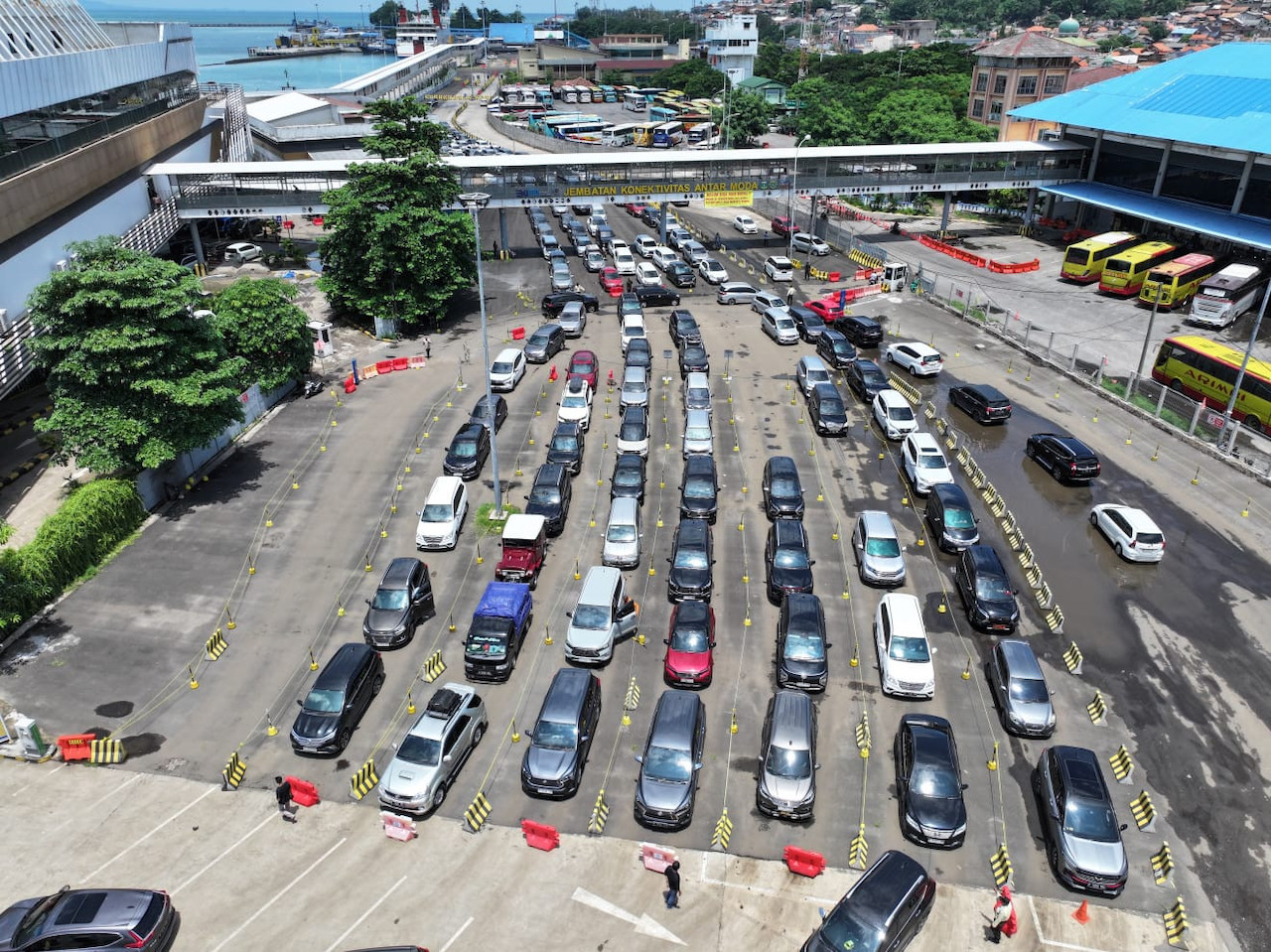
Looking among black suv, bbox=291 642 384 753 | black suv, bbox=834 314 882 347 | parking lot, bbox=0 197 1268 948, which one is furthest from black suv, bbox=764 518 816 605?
black suv, bbox=834 314 882 347

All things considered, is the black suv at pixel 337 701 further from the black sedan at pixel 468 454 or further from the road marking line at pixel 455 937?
the black sedan at pixel 468 454

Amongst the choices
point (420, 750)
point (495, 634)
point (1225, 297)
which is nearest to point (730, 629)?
point (495, 634)

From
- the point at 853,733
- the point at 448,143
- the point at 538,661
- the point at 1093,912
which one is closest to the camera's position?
the point at 1093,912

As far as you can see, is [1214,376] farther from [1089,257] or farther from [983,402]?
[1089,257]

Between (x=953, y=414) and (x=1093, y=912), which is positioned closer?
(x=1093, y=912)

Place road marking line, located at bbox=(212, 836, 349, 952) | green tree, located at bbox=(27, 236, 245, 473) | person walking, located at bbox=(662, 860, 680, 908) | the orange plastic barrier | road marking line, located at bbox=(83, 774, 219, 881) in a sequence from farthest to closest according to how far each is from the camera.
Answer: green tree, located at bbox=(27, 236, 245, 473) → the orange plastic barrier → road marking line, located at bbox=(83, 774, 219, 881) → person walking, located at bbox=(662, 860, 680, 908) → road marking line, located at bbox=(212, 836, 349, 952)

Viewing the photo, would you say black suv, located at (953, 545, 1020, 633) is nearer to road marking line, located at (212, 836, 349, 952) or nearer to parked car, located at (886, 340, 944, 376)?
parked car, located at (886, 340, 944, 376)

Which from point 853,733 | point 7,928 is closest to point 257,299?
point 7,928

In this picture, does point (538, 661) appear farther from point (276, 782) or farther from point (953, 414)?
point (953, 414)
